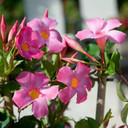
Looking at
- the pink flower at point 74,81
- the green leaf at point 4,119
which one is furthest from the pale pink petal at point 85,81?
the green leaf at point 4,119

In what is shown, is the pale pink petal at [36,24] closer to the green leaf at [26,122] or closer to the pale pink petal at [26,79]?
the pale pink petal at [26,79]

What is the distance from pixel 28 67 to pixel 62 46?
0.09 metres

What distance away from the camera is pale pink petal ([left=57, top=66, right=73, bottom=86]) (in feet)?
1.13

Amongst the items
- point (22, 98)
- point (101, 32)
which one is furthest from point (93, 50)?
point (22, 98)

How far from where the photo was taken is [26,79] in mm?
353

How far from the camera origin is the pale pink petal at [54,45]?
37 centimetres

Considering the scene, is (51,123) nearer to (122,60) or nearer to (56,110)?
(56,110)

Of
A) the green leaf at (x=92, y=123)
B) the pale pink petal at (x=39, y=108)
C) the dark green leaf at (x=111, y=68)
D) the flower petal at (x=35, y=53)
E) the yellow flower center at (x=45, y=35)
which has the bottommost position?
the green leaf at (x=92, y=123)

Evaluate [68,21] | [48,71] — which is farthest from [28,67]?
[68,21]

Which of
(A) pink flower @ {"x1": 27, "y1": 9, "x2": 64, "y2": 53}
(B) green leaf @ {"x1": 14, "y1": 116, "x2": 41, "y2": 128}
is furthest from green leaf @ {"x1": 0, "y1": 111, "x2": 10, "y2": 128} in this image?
(A) pink flower @ {"x1": 27, "y1": 9, "x2": 64, "y2": 53}

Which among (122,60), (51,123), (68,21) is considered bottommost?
(68,21)

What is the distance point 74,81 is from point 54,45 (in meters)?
0.06

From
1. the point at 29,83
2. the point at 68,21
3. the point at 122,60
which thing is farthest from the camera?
the point at 68,21

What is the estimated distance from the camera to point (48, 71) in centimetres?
41
